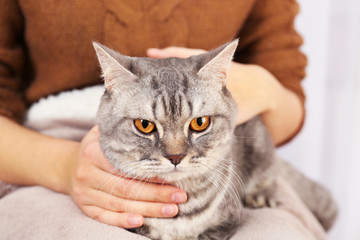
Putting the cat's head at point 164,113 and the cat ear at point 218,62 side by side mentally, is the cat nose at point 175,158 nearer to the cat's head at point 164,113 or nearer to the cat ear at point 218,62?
the cat's head at point 164,113

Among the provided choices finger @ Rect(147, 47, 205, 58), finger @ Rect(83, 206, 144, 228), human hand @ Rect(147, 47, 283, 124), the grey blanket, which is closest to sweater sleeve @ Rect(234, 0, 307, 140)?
human hand @ Rect(147, 47, 283, 124)

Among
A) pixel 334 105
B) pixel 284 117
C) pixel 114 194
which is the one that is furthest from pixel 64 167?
pixel 334 105

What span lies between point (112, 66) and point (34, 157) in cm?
38

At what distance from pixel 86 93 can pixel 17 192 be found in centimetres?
31

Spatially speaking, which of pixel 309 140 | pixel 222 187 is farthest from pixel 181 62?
pixel 309 140

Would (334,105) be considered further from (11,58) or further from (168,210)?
(11,58)

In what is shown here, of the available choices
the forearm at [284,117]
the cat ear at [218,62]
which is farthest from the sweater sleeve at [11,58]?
the forearm at [284,117]

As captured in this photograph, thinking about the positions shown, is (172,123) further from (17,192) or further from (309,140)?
(309,140)

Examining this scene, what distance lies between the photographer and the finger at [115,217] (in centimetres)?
77

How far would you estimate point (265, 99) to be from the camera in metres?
1.06

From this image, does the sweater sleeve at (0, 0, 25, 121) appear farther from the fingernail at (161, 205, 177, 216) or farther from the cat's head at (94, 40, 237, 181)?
the fingernail at (161, 205, 177, 216)

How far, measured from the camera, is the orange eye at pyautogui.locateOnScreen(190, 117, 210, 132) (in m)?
0.75

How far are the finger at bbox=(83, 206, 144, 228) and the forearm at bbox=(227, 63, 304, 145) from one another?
1.28 ft

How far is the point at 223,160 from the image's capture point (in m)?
0.83
